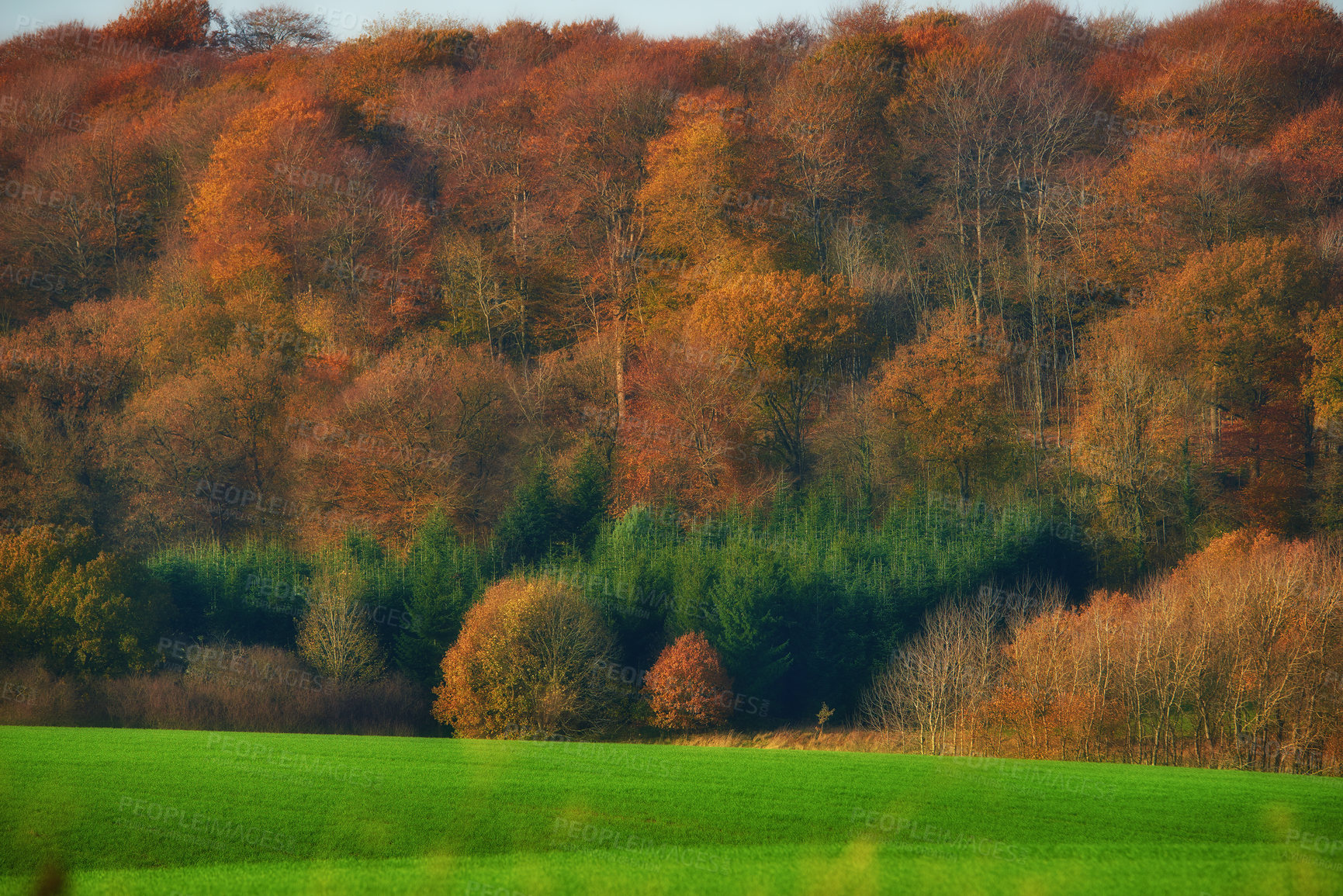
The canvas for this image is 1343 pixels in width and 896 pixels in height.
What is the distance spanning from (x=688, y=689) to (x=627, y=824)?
22.1 m

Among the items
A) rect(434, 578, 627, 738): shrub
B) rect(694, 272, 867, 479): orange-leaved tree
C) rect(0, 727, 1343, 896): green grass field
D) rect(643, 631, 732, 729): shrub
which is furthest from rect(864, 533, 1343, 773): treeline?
rect(694, 272, 867, 479): orange-leaved tree

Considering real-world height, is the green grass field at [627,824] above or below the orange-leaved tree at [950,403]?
below

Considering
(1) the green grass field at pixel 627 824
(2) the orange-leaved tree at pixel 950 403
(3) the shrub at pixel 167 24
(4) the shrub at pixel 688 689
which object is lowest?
(4) the shrub at pixel 688 689

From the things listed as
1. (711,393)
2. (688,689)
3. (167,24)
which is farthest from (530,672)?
(167,24)

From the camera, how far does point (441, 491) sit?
50469mm

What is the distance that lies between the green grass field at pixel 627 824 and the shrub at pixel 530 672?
12.5 meters

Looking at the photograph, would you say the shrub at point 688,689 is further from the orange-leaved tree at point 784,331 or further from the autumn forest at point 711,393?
the orange-leaved tree at point 784,331

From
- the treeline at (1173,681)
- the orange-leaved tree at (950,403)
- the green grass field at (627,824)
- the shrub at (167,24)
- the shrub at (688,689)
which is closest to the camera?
the green grass field at (627,824)

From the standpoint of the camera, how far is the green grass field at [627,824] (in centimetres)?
1396

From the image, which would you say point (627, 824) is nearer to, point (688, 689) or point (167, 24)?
point (688, 689)

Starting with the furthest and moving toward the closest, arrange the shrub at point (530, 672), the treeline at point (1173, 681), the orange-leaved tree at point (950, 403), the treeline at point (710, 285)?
1. the orange-leaved tree at point (950, 403)
2. the treeline at point (710, 285)
3. the shrub at point (530, 672)
4. the treeline at point (1173, 681)

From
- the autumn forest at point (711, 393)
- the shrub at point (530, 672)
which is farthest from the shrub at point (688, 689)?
the shrub at point (530, 672)

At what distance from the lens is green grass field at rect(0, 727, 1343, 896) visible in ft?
45.8

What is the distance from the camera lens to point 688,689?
40.0 metres
